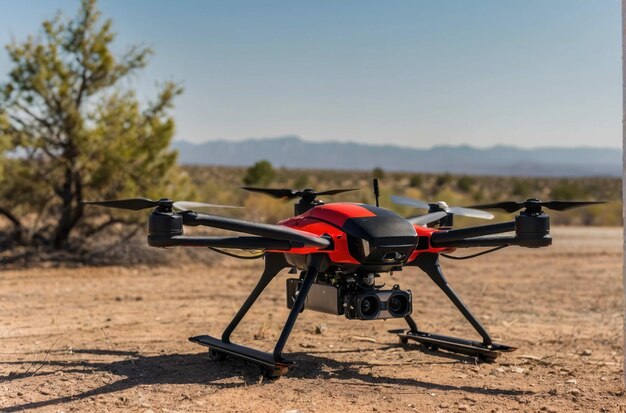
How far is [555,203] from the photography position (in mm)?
6801

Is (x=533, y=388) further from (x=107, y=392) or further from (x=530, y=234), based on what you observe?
(x=107, y=392)

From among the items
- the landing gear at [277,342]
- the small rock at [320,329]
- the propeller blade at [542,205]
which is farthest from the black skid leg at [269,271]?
the propeller blade at [542,205]

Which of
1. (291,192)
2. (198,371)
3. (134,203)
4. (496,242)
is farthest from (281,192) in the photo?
(496,242)

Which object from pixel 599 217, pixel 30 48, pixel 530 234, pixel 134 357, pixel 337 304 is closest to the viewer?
pixel 530 234

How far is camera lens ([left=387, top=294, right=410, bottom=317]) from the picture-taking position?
671cm

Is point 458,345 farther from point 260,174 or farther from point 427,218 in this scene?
point 260,174

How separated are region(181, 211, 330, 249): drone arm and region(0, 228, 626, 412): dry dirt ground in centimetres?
124

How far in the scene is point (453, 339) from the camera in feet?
25.7

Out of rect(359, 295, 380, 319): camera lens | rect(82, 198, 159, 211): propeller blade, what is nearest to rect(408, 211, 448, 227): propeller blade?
rect(359, 295, 380, 319): camera lens

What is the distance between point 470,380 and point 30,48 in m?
12.8

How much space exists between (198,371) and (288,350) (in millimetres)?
1258

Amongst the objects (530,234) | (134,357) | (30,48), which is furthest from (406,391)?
(30,48)

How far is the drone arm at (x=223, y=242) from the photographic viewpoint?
19.0 feet

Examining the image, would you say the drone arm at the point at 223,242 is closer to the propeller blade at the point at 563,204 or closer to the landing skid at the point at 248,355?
the landing skid at the point at 248,355
